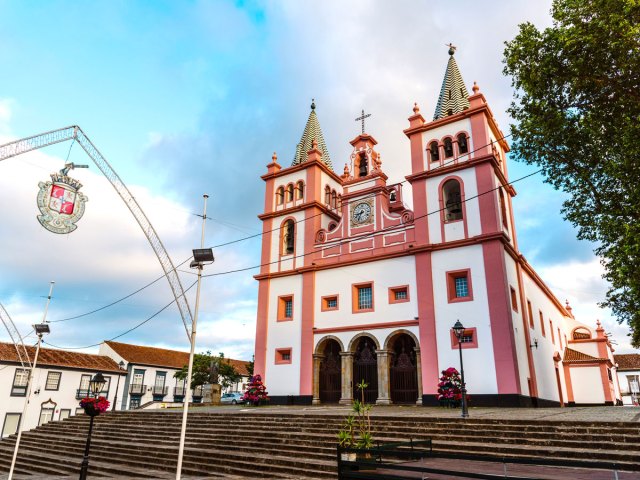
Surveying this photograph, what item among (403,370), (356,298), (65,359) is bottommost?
(403,370)

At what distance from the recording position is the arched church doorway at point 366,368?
24.7 m

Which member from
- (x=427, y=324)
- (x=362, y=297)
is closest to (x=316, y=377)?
(x=362, y=297)

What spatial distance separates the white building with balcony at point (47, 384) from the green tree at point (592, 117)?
33266 mm

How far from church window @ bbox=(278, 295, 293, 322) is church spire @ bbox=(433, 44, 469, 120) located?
1477 centimetres

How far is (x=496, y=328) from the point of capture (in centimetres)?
2120

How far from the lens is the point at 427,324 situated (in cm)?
2316

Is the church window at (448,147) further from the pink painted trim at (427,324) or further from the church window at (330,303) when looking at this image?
the church window at (330,303)

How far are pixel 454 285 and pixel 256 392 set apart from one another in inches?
517

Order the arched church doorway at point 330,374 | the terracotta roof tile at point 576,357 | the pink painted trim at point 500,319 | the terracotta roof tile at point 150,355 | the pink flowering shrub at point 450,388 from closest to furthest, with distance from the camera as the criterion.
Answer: the pink flowering shrub at point 450,388 → the pink painted trim at point 500,319 → the arched church doorway at point 330,374 → the terracotta roof tile at point 576,357 → the terracotta roof tile at point 150,355

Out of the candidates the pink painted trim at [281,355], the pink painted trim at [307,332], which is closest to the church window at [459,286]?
the pink painted trim at [307,332]

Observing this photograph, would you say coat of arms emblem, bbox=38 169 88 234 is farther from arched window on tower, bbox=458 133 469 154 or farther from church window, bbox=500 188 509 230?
church window, bbox=500 188 509 230

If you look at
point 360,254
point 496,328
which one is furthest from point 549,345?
point 360,254

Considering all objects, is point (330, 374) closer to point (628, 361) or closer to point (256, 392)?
point (256, 392)

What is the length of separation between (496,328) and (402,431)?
32.3 ft
